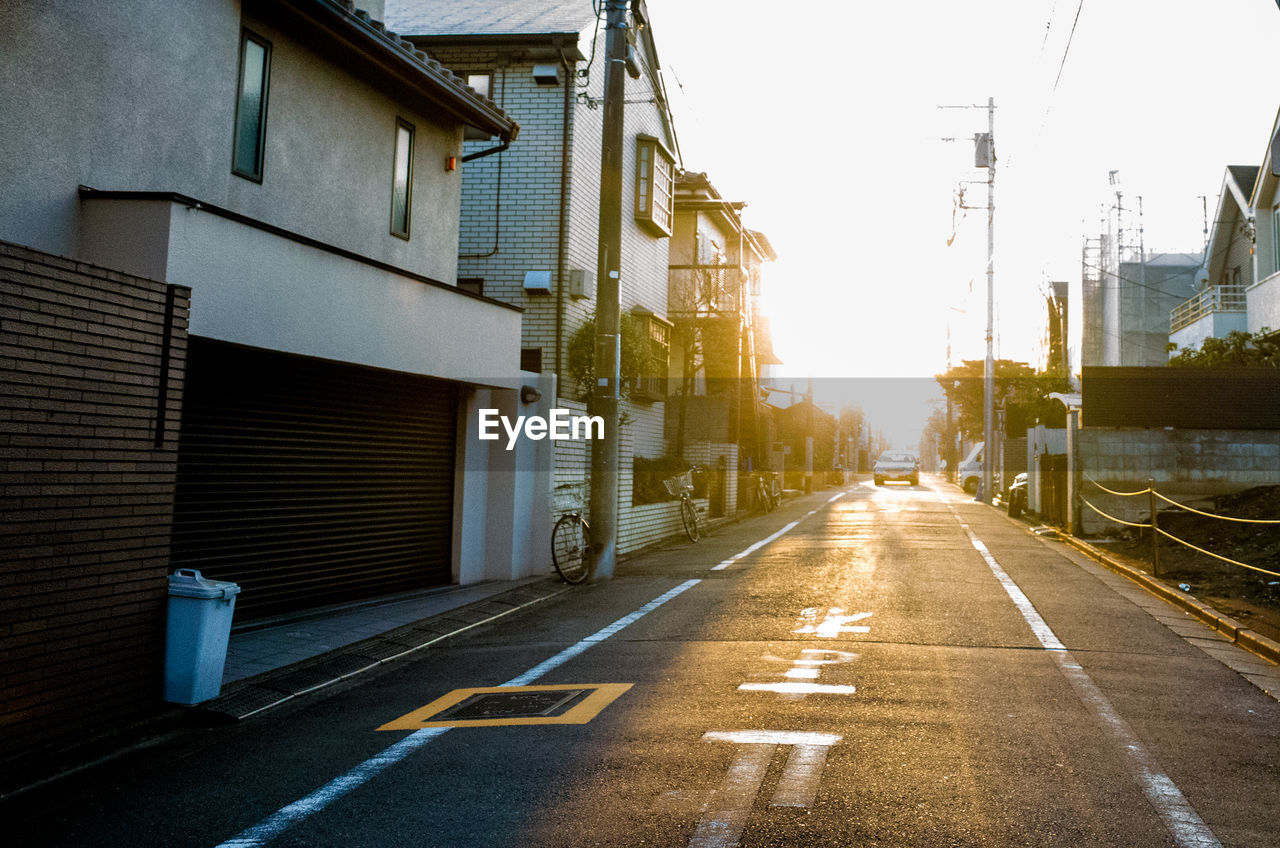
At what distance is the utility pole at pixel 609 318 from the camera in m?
12.7

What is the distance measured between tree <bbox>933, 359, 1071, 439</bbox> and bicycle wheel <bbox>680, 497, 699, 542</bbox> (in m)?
26.1

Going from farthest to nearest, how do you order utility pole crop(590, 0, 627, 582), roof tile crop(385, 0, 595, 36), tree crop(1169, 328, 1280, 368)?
tree crop(1169, 328, 1280, 368) → roof tile crop(385, 0, 595, 36) → utility pole crop(590, 0, 627, 582)

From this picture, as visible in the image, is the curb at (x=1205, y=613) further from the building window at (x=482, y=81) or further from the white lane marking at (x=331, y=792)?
the building window at (x=482, y=81)

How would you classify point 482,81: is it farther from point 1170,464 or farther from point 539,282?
point 1170,464

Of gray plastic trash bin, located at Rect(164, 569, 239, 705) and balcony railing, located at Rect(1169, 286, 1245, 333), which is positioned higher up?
balcony railing, located at Rect(1169, 286, 1245, 333)

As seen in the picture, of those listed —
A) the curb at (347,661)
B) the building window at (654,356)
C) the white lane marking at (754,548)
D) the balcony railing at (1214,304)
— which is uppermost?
the balcony railing at (1214,304)

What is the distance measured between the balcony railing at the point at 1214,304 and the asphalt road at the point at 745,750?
2147cm

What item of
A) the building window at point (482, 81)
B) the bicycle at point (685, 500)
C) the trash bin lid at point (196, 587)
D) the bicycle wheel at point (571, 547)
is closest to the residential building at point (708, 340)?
the bicycle at point (685, 500)

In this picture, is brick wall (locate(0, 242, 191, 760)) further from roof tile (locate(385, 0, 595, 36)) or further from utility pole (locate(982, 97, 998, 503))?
utility pole (locate(982, 97, 998, 503))

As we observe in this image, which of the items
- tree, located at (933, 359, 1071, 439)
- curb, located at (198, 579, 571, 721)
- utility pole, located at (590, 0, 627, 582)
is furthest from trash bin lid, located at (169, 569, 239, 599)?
tree, located at (933, 359, 1071, 439)

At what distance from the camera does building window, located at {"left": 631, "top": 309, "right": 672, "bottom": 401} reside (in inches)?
727

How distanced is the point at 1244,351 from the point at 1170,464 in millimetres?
7153

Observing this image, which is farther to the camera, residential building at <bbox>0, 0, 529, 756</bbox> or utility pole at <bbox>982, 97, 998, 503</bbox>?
utility pole at <bbox>982, 97, 998, 503</bbox>

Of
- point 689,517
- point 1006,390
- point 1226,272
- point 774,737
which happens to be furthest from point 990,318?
point 774,737
